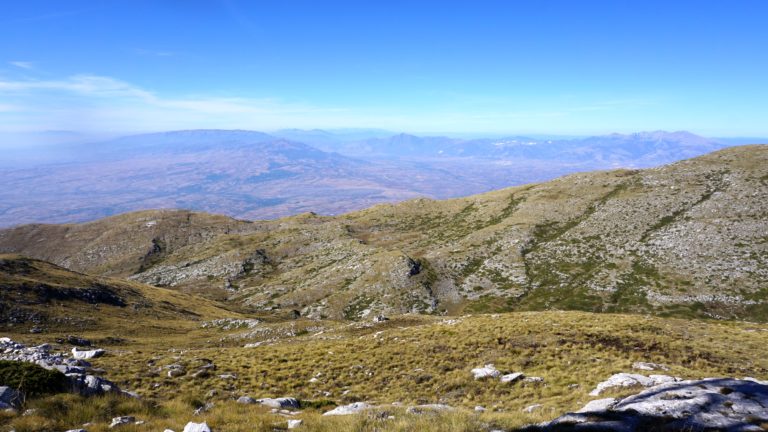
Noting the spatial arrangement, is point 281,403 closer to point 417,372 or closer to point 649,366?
point 417,372

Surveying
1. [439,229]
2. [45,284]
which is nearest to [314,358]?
[45,284]

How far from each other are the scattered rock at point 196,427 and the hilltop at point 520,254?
70.9 meters

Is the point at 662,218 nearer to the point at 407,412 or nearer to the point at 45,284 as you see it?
the point at 407,412

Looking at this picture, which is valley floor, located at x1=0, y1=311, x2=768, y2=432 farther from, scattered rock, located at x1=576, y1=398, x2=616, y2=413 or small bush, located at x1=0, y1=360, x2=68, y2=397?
scattered rock, located at x1=576, y1=398, x2=616, y2=413

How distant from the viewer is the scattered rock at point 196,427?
12.2 metres

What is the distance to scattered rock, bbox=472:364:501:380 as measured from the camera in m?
24.2

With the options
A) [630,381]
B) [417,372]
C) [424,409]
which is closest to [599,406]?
[630,381]

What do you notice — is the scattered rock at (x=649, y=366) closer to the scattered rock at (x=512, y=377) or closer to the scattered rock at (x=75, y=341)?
the scattered rock at (x=512, y=377)

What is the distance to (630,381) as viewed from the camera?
65.7 ft

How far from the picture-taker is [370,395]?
23344mm

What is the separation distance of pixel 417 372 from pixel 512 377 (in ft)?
21.3

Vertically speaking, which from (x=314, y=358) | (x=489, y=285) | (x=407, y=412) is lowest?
(x=489, y=285)

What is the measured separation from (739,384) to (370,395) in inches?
713

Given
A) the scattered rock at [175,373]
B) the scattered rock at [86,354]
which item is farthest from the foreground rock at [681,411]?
the scattered rock at [86,354]
